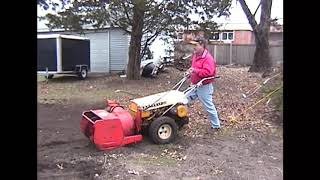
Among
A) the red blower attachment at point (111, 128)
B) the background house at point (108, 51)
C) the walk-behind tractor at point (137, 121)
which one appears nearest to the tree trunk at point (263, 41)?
the background house at point (108, 51)

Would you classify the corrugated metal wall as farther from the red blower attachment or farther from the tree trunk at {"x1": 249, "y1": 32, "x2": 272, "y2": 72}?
the red blower attachment

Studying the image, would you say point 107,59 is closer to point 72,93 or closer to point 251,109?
point 72,93

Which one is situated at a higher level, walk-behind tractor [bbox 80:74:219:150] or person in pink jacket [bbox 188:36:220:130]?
person in pink jacket [bbox 188:36:220:130]

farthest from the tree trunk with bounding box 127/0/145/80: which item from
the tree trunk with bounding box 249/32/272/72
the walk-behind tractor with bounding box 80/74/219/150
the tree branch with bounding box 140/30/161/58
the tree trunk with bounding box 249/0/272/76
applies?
the walk-behind tractor with bounding box 80/74/219/150

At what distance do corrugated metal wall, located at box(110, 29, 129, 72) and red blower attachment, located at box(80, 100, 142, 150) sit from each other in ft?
58.5

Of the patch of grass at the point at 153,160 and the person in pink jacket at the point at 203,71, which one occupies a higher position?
the person in pink jacket at the point at 203,71

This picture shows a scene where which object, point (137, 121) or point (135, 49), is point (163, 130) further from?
point (135, 49)

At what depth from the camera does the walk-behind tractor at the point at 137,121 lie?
541 centimetres

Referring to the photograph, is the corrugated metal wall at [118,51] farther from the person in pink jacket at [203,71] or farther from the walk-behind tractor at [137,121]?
the walk-behind tractor at [137,121]

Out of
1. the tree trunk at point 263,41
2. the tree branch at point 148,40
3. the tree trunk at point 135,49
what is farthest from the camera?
the tree trunk at point 263,41

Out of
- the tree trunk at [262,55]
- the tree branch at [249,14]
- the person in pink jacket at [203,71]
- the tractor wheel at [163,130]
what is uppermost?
the tree branch at [249,14]

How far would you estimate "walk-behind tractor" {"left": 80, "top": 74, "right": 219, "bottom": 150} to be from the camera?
17.7ft
